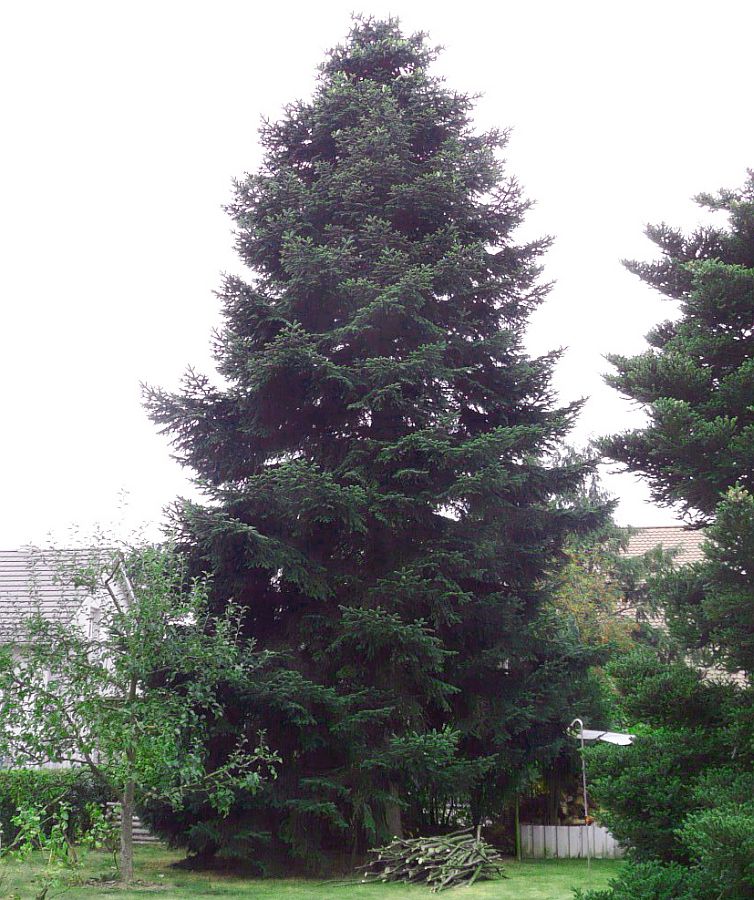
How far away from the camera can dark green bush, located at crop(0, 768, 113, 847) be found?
1214 cm

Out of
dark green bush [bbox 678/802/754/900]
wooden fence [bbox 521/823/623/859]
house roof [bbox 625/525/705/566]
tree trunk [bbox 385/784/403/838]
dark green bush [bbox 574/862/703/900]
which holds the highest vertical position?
house roof [bbox 625/525/705/566]

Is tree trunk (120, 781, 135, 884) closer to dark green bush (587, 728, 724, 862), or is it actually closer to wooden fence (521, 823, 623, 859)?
dark green bush (587, 728, 724, 862)

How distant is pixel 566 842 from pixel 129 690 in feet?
25.8

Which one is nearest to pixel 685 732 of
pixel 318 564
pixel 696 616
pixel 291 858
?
pixel 696 616

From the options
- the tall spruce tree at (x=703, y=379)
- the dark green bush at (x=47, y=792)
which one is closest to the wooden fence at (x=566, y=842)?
the dark green bush at (x=47, y=792)

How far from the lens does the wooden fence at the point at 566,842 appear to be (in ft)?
49.6

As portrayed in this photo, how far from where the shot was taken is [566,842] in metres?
15.4

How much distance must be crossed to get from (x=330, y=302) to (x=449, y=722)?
6.72 meters

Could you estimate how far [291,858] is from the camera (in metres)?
13.7

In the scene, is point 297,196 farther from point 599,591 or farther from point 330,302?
point 599,591

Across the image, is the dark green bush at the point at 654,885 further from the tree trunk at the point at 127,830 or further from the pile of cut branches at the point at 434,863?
the tree trunk at the point at 127,830

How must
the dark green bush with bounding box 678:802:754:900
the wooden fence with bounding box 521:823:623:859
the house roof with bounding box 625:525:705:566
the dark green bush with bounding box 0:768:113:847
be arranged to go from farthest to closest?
the house roof with bounding box 625:525:705:566
the wooden fence with bounding box 521:823:623:859
the dark green bush with bounding box 0:768:113:847
the dark green bush with bounding box 678:802:754:900

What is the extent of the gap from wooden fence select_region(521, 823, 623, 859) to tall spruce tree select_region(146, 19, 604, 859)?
1644mm

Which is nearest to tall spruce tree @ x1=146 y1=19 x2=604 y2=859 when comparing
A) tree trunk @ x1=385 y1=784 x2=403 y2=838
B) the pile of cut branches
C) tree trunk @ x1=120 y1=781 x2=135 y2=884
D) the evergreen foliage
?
tree trunk @ x1=385 y1=784 x2=403 y2=838
